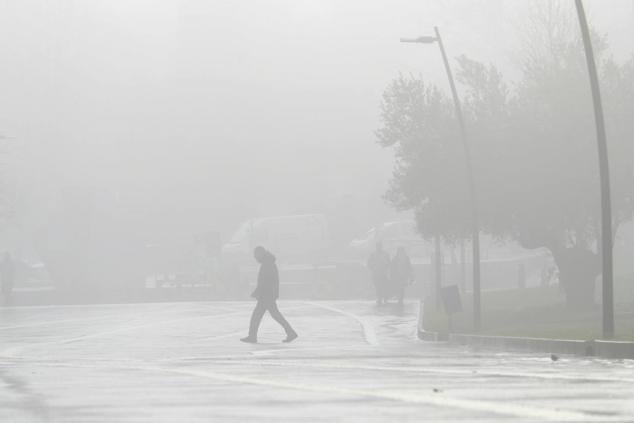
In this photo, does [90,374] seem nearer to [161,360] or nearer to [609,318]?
[161,360]

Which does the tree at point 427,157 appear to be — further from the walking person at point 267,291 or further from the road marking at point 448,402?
the road marking at point 448,402

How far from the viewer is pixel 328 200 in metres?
126

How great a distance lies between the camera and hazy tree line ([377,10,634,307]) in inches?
1519

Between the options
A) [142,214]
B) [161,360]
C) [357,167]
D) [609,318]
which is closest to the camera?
[161,360]

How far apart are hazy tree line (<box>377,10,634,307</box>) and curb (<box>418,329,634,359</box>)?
719 centimetres

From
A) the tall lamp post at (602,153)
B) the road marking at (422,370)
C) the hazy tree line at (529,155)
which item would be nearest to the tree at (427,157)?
the hazy tree line at (529,155)

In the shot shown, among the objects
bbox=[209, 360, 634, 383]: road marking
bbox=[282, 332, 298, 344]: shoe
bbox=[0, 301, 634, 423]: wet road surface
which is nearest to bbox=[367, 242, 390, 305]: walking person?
bbox=[0, 301, 634, 423]: wet road surface

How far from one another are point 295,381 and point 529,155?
78.7ft

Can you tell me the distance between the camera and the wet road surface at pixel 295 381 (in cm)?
1194

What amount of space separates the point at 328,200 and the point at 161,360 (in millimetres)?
103906

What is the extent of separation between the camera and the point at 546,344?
25734 millimetres

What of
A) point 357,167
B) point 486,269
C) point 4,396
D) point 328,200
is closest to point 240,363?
point 4,396

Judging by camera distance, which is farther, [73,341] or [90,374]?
[73,341]

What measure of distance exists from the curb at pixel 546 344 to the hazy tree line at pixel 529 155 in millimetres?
7185
